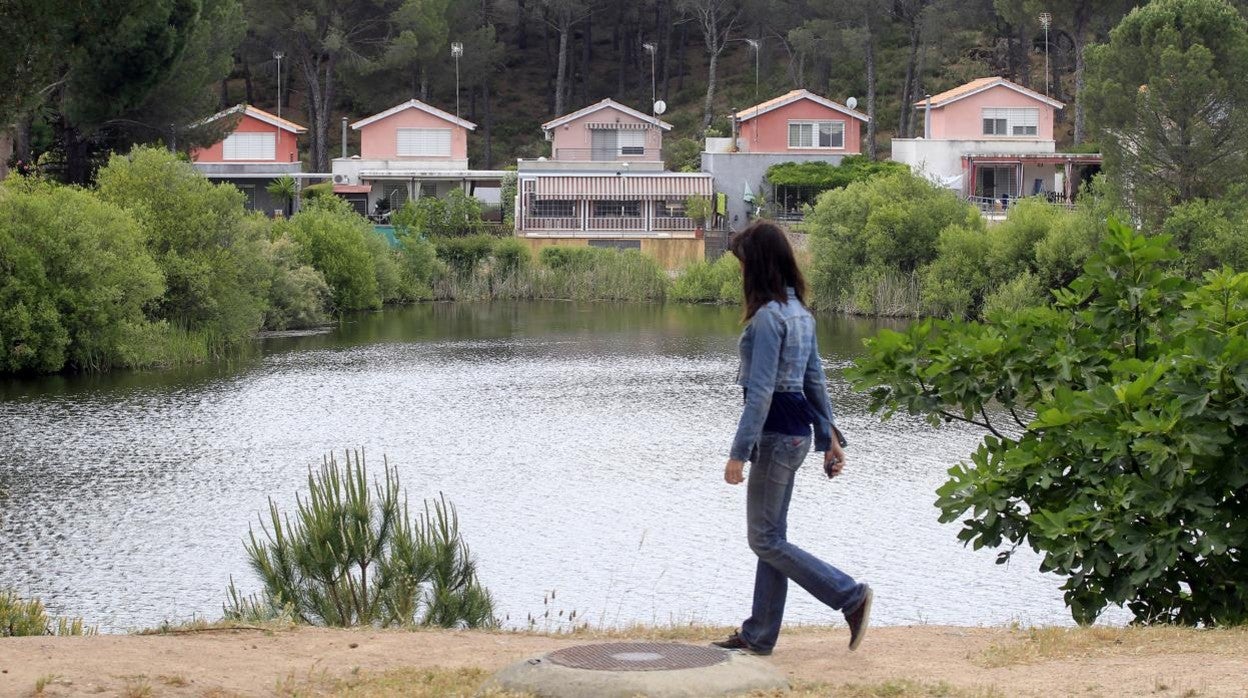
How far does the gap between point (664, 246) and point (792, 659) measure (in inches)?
2201

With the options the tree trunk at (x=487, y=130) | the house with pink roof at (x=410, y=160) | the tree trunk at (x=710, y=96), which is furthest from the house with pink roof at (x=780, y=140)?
the tree trunk at (x=487, y=130)

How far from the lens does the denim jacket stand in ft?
23.9

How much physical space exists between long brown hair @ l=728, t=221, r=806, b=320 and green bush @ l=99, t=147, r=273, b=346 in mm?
31192

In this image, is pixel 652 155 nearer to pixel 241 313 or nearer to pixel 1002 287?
pixel 1002 287

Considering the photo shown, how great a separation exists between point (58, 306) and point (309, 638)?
2636 centimetres

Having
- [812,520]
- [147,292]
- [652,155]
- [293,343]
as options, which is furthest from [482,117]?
[812,520]

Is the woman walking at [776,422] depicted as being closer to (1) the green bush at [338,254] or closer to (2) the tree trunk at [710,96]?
(1) the green bush at [338,254]

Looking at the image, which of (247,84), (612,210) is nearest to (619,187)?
(612,210)

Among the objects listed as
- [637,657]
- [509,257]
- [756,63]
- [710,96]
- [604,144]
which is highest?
[756,63]

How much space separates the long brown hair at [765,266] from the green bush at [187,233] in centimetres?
3119

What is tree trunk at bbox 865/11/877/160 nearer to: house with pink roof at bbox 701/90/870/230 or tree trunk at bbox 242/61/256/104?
house with pink roof at bbox 701/90/870/230

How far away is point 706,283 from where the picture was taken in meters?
56.6

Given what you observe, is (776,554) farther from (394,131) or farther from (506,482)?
(394,131)

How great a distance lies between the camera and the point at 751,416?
23.8ft
